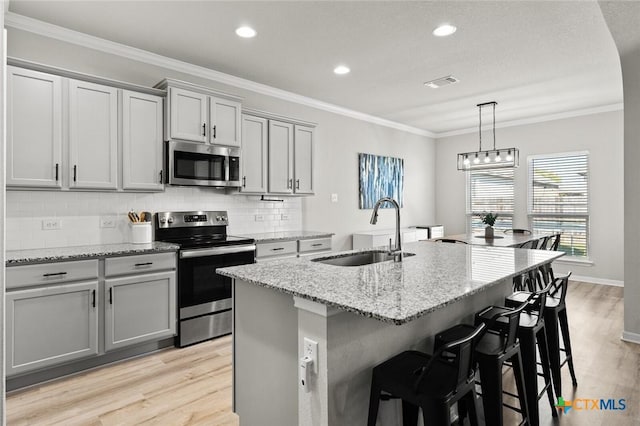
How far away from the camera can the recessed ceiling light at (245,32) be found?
3.16 metres

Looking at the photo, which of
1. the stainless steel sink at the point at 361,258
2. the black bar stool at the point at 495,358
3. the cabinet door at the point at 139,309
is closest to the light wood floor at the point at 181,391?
the cabinet door at the point at 139,309

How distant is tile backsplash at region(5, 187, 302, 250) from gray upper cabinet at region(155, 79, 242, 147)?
616mm

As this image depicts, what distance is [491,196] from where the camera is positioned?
6934 mm

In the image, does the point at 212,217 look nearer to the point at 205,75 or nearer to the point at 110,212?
the point at 110,212

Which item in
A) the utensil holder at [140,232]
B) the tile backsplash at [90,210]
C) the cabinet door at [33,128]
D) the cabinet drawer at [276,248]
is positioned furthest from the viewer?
the cabinet drawer at [276,248]

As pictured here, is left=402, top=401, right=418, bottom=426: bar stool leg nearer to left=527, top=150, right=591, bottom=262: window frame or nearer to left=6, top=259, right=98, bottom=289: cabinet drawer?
left=6, top=259, right=98, bottom=289: cabinet drawer

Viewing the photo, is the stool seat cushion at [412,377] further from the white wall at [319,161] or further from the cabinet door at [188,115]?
the white wall at [319,161]

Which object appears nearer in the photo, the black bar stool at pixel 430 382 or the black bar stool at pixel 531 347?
the black bar stool at pixel 430 382

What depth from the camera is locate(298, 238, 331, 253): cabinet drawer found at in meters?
4.33

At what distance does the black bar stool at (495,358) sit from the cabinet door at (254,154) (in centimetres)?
281

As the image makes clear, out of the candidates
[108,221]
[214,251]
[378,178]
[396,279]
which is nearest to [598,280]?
[378,178]

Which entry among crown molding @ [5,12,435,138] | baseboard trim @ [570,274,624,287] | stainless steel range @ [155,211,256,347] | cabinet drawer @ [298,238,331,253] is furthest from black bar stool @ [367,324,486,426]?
baseboard trim @ [570,274,624,287]

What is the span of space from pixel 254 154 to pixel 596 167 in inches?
205

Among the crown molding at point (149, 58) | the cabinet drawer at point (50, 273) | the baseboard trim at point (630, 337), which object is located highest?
the crown molding at point (149, 58)
